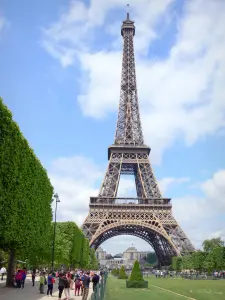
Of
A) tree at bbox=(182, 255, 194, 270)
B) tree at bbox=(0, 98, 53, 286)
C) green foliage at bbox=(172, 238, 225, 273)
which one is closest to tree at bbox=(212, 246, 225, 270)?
green foliage at bbox=(172, 238, 225, 273)

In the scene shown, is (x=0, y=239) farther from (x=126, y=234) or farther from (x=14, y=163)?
(x=126, y=234)

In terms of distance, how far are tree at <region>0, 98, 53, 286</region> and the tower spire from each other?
6297 centimetres

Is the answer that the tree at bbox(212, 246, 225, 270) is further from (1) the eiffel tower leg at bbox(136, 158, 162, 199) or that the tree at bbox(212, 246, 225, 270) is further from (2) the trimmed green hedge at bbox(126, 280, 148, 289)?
(2) the trimmed green hedge at bbox(126, 280, 148, 289)

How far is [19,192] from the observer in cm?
2583

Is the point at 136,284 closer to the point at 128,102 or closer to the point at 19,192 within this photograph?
the point at 19,192

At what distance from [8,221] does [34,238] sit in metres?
7.60

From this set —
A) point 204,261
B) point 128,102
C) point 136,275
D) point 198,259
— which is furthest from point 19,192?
point 128,102

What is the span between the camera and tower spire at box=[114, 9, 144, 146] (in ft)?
318

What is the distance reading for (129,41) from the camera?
105 meters

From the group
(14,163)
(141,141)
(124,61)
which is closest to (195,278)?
(141,141)

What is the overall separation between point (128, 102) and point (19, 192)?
76.1m

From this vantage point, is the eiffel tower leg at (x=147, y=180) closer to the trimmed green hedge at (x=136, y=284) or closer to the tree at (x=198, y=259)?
the tree at (x=198, y=259)

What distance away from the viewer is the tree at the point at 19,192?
23.1m

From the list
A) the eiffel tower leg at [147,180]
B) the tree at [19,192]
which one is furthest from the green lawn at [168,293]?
the eiffel tower leg at [147,180]
